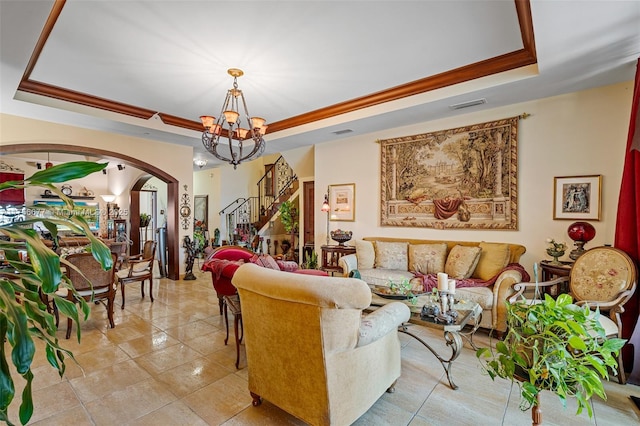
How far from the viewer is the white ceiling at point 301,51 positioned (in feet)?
7.88

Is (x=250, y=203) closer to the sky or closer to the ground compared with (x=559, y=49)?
closer to the ground

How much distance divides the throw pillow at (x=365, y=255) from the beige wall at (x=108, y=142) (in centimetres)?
398

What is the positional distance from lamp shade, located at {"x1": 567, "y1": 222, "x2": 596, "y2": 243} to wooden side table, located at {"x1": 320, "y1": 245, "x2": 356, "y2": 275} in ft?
9.96

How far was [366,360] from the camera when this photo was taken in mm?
1941

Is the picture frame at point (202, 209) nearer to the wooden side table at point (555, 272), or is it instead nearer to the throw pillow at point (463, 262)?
the throw pillow at point (463, 262)

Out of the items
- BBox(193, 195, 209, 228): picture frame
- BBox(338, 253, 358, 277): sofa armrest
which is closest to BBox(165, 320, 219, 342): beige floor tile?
BBox(338, 253, 358, 277): sofa armrest

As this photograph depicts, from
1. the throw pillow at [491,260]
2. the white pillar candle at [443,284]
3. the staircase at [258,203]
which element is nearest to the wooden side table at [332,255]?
the throw pillow at [491,260]

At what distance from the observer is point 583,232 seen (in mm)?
3381

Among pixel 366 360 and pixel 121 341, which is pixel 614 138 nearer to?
pixel 366 360

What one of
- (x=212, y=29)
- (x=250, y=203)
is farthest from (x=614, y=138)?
(x=250, y=203)

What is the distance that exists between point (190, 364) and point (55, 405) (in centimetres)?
97

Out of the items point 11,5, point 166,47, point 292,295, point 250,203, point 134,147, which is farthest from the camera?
point 250,203

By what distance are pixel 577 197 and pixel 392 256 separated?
8.05 ft

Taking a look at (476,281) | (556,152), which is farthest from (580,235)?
(476,281)
